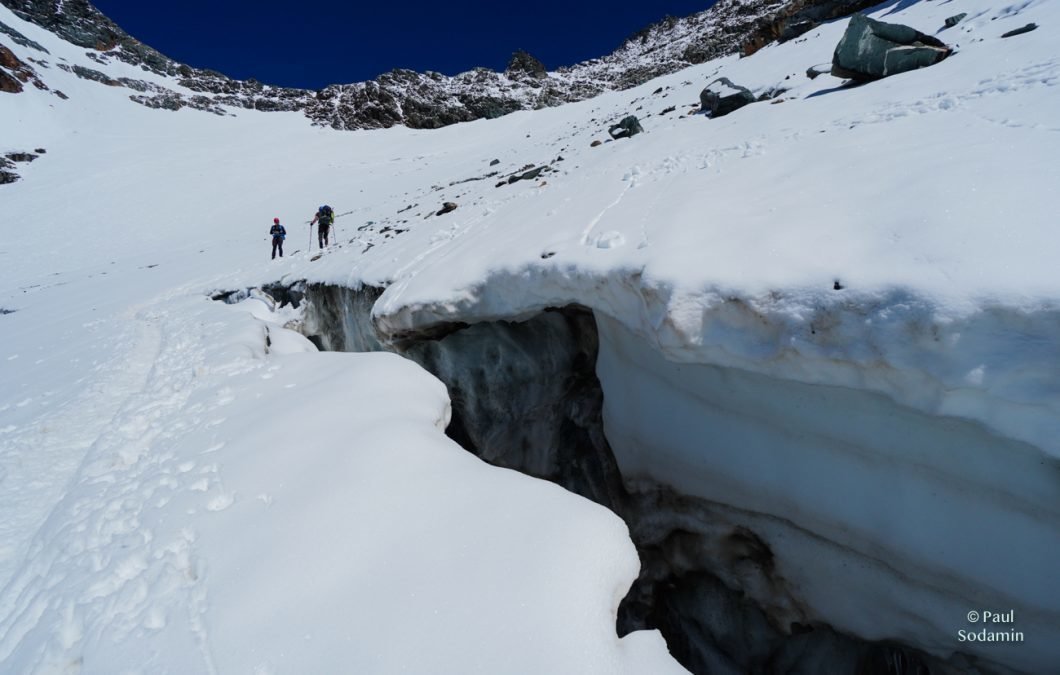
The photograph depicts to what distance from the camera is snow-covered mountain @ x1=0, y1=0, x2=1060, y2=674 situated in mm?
1934

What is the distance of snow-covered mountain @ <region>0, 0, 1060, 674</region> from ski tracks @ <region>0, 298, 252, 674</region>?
0.07ft

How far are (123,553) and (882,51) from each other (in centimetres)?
900

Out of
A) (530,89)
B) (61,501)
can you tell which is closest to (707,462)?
(61,501)

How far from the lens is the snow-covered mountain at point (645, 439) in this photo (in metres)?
1.93

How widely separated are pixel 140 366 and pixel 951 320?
8.38 metres

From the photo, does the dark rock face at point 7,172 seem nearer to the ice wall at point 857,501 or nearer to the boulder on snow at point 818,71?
the ice wall at point 857,501

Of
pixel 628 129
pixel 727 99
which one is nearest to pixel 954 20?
pixel 727 99

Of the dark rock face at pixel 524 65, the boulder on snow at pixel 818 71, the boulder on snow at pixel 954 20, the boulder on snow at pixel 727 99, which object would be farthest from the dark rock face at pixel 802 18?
the dark rock face at pixel 524 65

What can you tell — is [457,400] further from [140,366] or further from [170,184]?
[170,184]

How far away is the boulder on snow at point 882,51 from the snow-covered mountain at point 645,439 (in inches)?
12.1

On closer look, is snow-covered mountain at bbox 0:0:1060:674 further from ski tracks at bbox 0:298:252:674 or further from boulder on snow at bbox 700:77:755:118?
boulder on snow at bbox 700:77:755:118

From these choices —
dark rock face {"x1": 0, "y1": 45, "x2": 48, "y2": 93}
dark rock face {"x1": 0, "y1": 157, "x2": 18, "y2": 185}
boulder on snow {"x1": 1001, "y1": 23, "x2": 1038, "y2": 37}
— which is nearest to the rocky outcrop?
boulder on snow {"x1": 1001, "y1": 23, "x2": 1038, "y2": 37}

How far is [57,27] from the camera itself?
49344 millimetres

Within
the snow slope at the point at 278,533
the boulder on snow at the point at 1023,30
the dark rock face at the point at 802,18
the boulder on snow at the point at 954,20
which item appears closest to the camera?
the snow slope at the point at 278,533
